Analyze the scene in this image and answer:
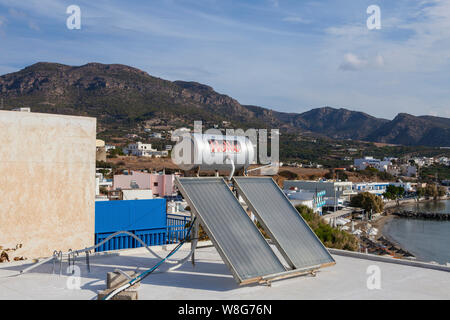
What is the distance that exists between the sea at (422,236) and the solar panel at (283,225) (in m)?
41.8

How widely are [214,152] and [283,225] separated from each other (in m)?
1.93

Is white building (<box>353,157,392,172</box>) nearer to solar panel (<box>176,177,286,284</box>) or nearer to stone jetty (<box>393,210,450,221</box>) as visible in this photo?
stone jetty (<box>393,210,450,221</box>)

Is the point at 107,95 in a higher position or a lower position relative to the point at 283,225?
higher

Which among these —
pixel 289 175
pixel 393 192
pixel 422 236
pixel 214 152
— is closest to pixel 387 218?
pixel 422 236

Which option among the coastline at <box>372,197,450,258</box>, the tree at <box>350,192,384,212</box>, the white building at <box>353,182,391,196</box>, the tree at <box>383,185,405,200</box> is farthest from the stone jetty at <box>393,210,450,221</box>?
the tree at <box>383,185,405,200</box>

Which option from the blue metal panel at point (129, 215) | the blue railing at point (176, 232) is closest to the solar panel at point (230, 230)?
the blue railing at point (176, 232)

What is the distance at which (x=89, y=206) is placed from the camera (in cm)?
1520

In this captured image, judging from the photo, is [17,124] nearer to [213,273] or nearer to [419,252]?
[213,273]

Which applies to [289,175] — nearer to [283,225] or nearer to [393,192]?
[393,192]

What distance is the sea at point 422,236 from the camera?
5108 cm

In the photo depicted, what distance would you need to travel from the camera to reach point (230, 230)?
765 cm

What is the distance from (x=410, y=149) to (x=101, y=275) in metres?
193
